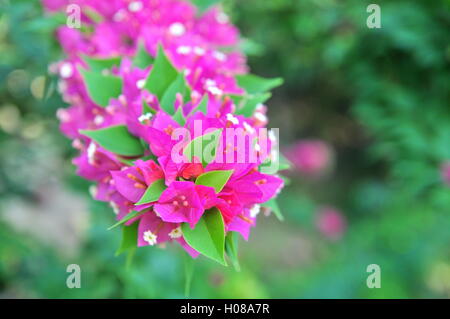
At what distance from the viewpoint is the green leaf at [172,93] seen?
3.96 feet

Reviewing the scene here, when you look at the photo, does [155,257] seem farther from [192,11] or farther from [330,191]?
[330,191]

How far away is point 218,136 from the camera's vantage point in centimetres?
102

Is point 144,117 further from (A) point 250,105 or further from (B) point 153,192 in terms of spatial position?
(A) point 250,105

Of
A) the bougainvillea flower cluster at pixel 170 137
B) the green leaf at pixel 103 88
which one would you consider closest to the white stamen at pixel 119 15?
the bougainvillea flower cluster at pixel 170 137

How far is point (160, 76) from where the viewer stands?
50.0 inches

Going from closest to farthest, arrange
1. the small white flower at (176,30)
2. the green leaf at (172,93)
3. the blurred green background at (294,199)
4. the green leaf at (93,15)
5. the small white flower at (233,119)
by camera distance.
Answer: the small white flower at (233,119) → the green leaf at (172,93) → the small white flower at (176,30) → the green leaf at (93,15) → the blurred green background at (294,199)

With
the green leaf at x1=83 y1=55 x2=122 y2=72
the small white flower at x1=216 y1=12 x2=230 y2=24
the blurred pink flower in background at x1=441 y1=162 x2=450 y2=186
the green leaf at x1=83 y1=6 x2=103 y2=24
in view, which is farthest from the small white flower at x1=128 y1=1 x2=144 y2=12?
the blurred pink flower in background at x1=441 y1=162 x2=450 y2=186

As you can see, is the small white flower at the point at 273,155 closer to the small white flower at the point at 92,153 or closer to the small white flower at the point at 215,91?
the small white flower at the point at 215,91

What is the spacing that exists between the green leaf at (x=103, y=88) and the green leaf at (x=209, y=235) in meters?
0.51

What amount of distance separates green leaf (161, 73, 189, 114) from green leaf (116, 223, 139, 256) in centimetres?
32

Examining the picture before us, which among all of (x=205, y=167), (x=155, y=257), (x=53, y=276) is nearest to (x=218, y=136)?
(x=205, y=167)

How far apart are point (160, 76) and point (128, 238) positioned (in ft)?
1.52

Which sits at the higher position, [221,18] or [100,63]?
[221,18]

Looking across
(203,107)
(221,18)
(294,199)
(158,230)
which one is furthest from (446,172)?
(294,199)
